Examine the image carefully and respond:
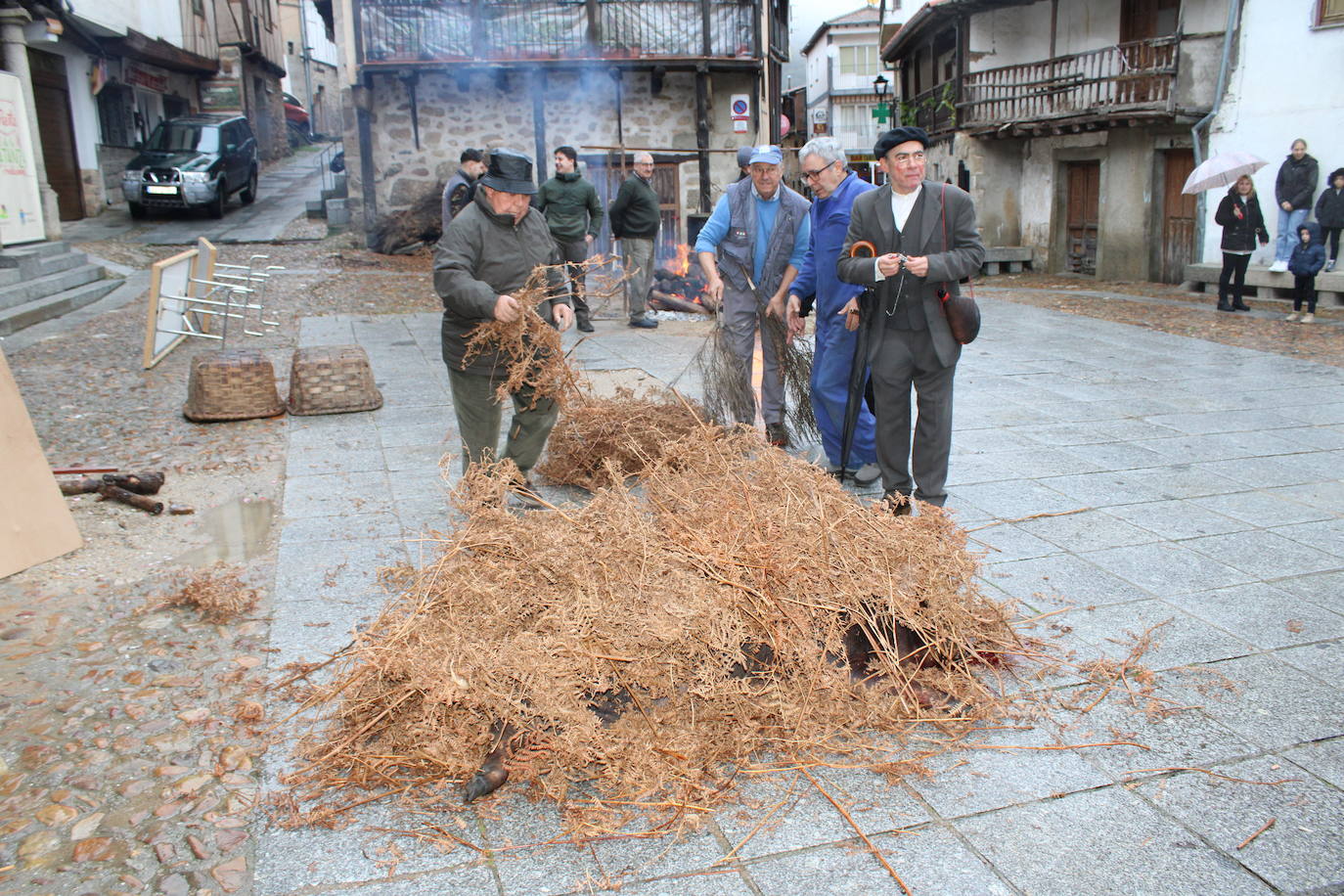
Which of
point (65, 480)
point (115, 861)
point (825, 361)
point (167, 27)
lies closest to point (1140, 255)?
point (825, 361)

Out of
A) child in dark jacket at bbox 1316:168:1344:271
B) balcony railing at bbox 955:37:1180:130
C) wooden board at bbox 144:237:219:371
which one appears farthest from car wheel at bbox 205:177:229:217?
child in dark jacket at bbox 1316:168:1344:271

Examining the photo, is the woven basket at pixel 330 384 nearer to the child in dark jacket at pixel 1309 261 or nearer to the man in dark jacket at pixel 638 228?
the man in dark jacket at pixel 638 228

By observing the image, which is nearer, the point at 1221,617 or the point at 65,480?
the point at 1221,617

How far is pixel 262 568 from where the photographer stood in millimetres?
4438

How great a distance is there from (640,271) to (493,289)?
674 cm

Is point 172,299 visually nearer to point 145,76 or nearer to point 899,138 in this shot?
point 899,138

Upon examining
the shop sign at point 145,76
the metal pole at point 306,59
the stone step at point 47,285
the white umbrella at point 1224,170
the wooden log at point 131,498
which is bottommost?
the wooden log at point 131,498

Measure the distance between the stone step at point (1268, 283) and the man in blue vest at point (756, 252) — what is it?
10744 mm

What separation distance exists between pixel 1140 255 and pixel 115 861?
20.8 m

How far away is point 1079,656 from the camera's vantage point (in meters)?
3.51

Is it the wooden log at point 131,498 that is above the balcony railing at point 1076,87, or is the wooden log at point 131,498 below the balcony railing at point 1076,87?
below

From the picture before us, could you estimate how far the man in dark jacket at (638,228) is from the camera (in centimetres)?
1108

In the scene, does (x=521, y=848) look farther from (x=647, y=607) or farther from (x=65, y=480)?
(x=65, y=480)

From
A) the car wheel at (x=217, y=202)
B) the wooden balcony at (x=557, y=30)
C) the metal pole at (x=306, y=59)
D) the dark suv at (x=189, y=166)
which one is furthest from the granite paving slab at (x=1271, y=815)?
the metal pole at (x=306, y=59)
